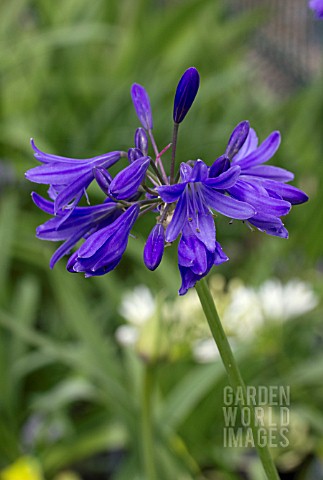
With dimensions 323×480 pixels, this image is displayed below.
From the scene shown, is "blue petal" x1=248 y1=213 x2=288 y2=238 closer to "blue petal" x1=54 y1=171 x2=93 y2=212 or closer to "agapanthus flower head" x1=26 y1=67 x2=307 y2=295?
"agapanthus flower head" x1=26 y1=67 x2=307 y2=295

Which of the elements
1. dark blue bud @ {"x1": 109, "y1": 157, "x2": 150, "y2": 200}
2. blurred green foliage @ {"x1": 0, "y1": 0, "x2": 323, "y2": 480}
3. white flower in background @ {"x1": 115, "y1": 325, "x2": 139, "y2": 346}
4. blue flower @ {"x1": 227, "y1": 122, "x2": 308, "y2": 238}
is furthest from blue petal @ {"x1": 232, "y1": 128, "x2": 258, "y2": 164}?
white flower in background @ {"x1": 115, "y1": 325, "x2": 139, "y2": 346}

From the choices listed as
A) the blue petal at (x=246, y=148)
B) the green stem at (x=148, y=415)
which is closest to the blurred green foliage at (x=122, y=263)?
the green stem at (x=148, y=415)

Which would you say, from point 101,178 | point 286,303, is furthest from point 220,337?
point 286,303

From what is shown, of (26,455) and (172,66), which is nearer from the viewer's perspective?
(26,455)

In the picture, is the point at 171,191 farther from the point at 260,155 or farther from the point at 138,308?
the point at 138,308

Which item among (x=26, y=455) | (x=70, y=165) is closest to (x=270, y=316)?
(x=26, y=455)

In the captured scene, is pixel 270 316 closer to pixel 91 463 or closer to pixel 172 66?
pixel 91 463
